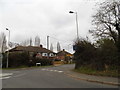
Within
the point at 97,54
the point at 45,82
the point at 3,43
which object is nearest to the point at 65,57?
the point at 3,43

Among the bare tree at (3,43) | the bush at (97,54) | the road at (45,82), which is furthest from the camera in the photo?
the bare tree at (3,43)

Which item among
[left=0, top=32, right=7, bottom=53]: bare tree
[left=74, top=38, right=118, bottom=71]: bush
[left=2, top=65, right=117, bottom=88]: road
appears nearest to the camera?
[left=2, top=65, right=117, bottom=88]: road

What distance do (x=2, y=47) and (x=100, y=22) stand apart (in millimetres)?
46862

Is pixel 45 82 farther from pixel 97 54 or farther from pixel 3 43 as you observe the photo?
pixel 3 43

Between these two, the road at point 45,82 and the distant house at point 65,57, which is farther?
the distant house at point 65,57

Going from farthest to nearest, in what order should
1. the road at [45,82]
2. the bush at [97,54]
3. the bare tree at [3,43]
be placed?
1. the bare tree at [3,43]
2. the bush at [97,54]
3. the road at [45,82]

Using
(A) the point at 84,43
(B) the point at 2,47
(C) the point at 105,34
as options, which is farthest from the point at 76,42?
(B) the point at 2,47

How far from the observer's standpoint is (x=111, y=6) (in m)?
19.7

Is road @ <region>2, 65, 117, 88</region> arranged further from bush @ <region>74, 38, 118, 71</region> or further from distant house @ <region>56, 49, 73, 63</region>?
distant house @ <region>56, 49, 73, 63</region>

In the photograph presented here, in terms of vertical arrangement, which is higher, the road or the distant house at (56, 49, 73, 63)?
the distant house at (56, 49, 73, 63)

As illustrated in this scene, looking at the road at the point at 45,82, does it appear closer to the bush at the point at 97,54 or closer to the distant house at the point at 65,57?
the bush at the point at 97,54

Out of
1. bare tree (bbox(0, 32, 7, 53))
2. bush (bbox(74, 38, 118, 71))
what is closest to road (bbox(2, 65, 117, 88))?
bush (bbox(74, 38, 118, 71))

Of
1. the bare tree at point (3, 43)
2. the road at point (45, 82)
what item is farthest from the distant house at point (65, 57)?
the road at point (45, 82)

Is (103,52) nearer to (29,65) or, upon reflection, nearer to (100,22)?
(100,22)
